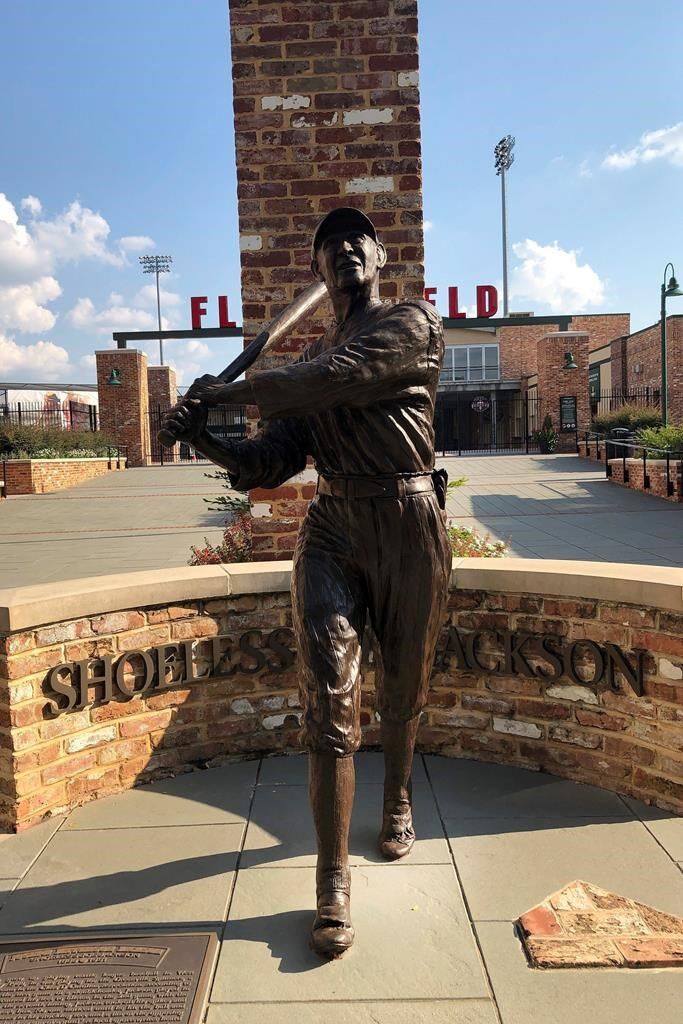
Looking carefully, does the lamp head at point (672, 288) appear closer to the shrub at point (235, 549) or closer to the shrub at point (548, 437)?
the shrub at point (548, 437)

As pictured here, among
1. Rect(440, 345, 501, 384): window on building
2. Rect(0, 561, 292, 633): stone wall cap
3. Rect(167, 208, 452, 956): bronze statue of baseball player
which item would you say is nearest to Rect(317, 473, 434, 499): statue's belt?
Rect(167, 208, 452, 956): bronze statue of baseball player

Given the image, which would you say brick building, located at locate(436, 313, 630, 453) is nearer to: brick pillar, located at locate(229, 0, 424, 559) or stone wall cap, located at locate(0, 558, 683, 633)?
brick pillar, located at locate(229, 0, 424, 559)

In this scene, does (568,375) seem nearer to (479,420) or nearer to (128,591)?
(479,420)

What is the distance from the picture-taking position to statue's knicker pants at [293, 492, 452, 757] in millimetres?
2500

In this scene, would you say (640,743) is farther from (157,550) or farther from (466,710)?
(157,550)

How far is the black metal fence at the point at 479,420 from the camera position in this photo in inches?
1436

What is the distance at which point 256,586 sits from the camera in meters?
3.91

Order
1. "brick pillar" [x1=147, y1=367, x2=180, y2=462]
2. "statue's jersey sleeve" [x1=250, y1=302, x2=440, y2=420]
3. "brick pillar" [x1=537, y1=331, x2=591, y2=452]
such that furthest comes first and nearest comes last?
1. "brick pillar" [x1=147, y1=367, x2=180, y2=462]
2. "brick pillar" [x1=537, y1=331, x2=591, y2=452]
3. "statue's jersey sleeve" [x1=250, y1=302, x2=440, y2=420]

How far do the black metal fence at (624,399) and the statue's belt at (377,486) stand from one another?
27565 millimetres

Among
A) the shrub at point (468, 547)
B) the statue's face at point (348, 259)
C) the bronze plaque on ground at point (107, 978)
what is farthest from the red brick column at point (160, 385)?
the bronze plaque on ground at point (107, 978)

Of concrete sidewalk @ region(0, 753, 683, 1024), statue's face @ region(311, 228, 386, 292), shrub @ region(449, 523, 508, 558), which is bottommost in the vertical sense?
concrete sidewalk @ region(0, 753, 683, 1024)

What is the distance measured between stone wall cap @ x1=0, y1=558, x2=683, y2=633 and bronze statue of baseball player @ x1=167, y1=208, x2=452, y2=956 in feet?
3.40

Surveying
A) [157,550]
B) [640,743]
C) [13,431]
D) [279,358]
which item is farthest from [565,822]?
[13,431]

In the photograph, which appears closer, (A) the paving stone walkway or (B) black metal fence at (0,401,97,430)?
(A) the paving stone walkway
